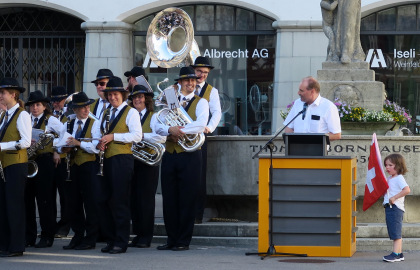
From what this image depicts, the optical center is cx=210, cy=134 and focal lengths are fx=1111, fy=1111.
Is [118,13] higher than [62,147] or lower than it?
higher

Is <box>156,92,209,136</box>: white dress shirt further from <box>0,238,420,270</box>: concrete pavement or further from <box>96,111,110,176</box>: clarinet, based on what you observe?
<box>0,238,420,270</box>: concrete pavement

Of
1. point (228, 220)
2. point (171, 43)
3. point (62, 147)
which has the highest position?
point (171, 43)

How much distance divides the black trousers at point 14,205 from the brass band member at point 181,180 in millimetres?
1634

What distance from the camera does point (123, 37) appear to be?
76.4ft

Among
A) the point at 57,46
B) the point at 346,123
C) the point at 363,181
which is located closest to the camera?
the point at 363,181

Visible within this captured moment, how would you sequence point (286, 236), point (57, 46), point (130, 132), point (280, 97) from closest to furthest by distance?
point (286, 236), point (130, 132), point (280, 97), point (57, 46)

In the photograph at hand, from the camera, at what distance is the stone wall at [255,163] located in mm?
13539

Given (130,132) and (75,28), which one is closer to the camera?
(130,132)

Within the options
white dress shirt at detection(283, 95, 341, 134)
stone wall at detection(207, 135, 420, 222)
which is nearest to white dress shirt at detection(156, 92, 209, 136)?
stone wall at detection(207, 135, 420, 222)

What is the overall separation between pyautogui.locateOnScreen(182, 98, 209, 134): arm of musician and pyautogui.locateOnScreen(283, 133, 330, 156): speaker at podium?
4.34 ft

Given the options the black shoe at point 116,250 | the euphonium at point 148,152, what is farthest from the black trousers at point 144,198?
the black shoe at point 116,250

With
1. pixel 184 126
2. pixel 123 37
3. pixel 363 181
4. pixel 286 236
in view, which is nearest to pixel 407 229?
pixel 363 181

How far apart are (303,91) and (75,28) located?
12.9 meters

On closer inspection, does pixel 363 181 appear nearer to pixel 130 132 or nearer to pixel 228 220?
pixel 228 220
